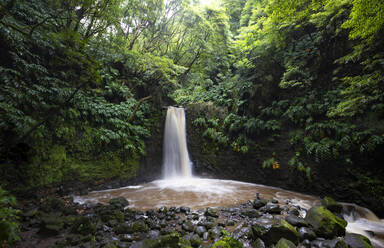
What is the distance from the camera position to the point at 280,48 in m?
8.89

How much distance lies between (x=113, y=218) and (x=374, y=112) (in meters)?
8.48

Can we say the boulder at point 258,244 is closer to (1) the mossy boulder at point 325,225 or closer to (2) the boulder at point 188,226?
(1) the mossy boulder at point 325,225

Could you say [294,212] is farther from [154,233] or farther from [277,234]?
[154,233]

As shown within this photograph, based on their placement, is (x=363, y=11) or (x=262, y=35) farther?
(x=262, y=35)

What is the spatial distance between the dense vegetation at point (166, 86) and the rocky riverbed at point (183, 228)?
201cm

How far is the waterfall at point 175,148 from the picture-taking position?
9.67 meters

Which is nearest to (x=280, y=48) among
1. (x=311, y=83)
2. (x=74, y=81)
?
(x=311, y=83)

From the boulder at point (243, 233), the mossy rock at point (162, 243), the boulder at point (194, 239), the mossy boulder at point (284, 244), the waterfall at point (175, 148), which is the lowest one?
the boulder at point (194, 239)

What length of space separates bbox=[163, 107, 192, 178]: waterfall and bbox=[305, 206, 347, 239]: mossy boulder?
6827 millimetres

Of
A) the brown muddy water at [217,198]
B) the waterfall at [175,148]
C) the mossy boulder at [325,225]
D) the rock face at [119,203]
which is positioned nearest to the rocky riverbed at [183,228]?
the mossy boulder at [325,225]

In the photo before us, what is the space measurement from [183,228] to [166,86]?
872 cm

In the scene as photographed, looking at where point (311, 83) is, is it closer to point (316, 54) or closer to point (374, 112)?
point (316, 54)

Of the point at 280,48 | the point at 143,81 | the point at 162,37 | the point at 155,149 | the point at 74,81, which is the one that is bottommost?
the point at 155,149

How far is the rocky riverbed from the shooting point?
319cm
